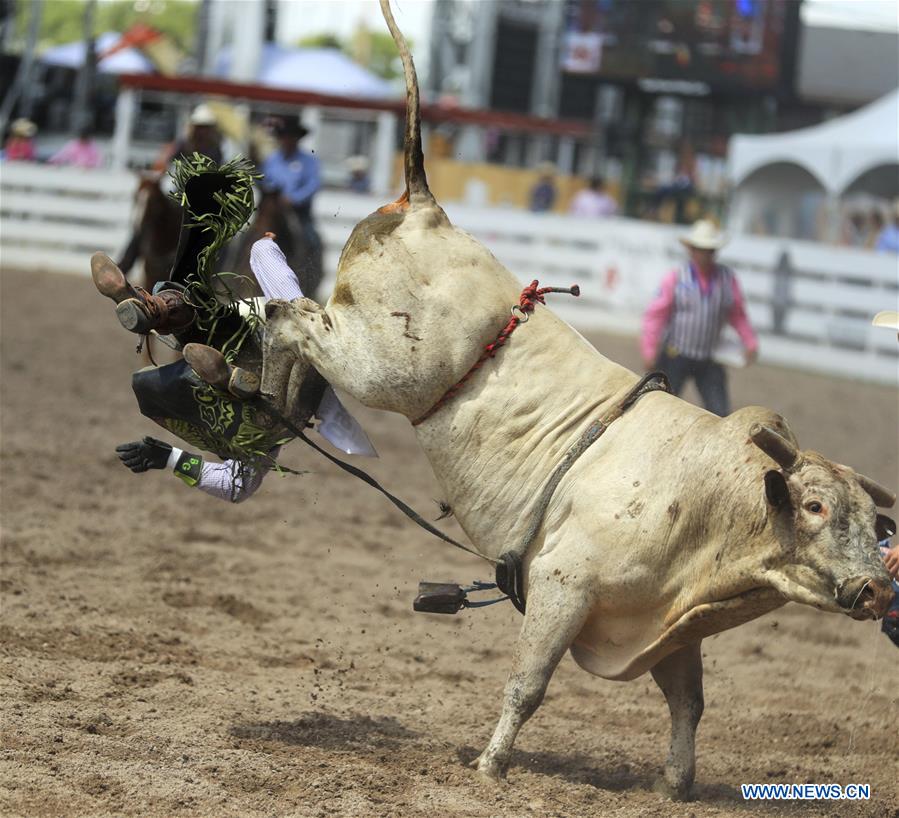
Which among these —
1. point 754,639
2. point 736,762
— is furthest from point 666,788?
point 754,639

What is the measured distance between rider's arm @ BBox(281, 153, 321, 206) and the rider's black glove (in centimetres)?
672

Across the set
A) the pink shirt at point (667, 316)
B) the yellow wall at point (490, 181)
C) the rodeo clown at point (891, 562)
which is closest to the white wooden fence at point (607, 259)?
the pink shirt at point (667, 316)

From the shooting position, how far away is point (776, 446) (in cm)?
383

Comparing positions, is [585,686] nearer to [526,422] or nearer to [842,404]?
[526,422]

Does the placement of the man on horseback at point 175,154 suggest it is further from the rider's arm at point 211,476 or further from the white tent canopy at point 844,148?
the white tent canopy at point 844,148

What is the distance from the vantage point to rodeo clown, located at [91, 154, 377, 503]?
A: 4445 mm

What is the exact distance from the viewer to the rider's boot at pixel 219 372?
425 centimetres

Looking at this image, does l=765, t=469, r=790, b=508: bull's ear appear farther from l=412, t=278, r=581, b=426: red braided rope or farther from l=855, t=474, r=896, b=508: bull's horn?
l=412, t=278, r=581, b=426: red braided rope

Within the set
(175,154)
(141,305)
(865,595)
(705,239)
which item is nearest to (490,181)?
(175,154)

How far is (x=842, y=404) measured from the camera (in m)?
12.8

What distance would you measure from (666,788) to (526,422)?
4.12 ft

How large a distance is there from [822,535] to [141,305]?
2.18m

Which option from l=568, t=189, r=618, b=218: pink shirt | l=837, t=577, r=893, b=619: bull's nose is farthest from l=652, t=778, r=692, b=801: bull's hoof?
l=568, t=189, r=618, b=218: pink shirt

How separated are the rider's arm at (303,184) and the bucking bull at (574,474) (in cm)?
694
